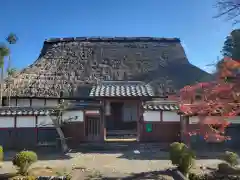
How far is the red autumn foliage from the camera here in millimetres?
5793

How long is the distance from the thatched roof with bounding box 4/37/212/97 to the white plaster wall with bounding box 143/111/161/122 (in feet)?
11.3

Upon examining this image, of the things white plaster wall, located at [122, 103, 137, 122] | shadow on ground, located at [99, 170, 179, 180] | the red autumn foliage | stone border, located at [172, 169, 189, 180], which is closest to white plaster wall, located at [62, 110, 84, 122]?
white plaster wall, located at [122, 103, 137, 122]

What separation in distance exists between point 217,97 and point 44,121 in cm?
1171

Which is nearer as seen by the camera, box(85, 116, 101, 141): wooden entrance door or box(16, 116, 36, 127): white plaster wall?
box(16, 116, 36, 127): white plaster wall

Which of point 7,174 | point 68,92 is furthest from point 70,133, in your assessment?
point 7,174

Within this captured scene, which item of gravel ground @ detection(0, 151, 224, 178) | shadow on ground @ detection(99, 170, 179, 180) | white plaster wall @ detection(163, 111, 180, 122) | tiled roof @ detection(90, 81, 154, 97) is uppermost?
tiled roof @ detection(90, 81, 154, 97)

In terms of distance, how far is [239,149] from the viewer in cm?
1502

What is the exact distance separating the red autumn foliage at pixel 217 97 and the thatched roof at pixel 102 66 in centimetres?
1187

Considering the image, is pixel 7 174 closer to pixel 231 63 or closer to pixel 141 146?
pixel 141 146

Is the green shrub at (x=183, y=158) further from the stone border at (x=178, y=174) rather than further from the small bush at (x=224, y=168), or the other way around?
the small bush at (x=224, y=168)

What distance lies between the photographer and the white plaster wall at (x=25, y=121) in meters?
15.4

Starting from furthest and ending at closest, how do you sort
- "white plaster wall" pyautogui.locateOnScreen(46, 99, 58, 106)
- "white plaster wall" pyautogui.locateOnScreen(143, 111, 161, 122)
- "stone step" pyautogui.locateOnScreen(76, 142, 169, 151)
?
"white plaster wall" pyautogui.locateOnScreen(46, 99, 58, 106)
"white plaster wall" pyautogui.locateOnScreen(143, 111, 161, 122)
"stone step" pyautogui.locateOnScreen(76, 142, 169, 151)

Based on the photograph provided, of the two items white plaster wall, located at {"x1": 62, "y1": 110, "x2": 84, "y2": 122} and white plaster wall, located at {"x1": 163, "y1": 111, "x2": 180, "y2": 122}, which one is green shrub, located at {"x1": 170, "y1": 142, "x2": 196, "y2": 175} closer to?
white plaster wall, located at {"x1": 163, "y1": 111, "x2": 180, "y2": 122}

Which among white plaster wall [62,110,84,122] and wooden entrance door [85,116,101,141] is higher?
white plaster wall [62,110,84,122]
